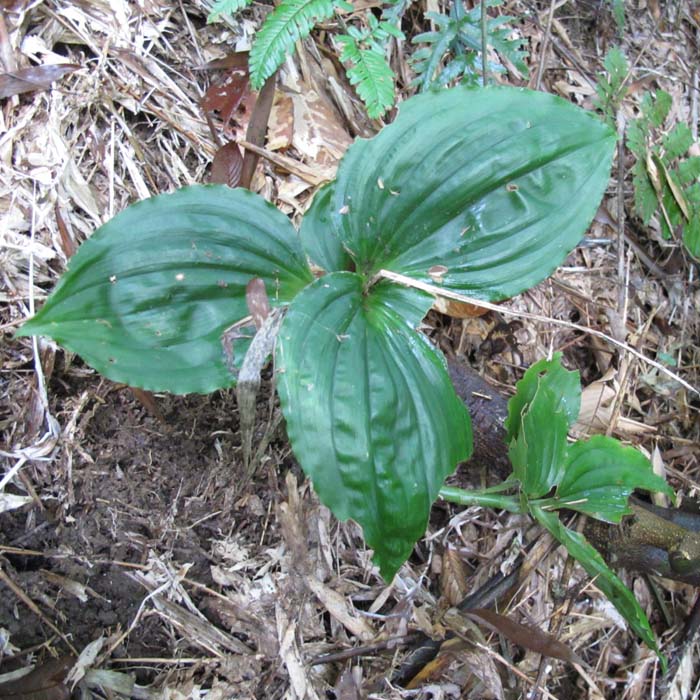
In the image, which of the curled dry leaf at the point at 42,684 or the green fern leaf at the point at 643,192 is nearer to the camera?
the curled dry leaf at the point at 42,684

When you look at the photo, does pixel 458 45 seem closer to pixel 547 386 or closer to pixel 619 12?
pixel 619 12

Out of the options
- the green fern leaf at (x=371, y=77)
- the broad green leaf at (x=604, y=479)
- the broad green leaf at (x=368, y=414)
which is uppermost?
the green fern leaf at (x=371, y=77)

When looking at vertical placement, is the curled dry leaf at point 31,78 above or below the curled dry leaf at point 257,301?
above

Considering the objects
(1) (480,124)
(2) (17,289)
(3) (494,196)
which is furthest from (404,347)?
(2) (17,289)

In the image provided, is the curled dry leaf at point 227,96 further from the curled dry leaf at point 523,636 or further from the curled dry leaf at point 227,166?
the curled dry leaf at point 523,636

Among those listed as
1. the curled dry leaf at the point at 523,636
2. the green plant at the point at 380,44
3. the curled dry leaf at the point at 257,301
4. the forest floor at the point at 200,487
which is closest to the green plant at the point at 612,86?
the green plant at the point at 380,44

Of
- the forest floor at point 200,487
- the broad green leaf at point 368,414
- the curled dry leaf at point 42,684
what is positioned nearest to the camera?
the broad green leaf at point 368,414

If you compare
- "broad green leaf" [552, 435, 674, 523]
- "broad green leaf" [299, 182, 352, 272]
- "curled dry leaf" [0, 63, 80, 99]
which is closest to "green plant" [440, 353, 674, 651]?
"broad green leaf" [552, 435, 674, 523]
